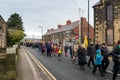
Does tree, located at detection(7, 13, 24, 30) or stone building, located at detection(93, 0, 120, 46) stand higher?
tree, located at detection(7, 13, 24, 30)

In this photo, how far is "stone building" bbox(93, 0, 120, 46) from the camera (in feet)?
117

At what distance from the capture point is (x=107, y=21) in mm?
37969

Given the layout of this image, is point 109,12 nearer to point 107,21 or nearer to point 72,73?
point 107,21

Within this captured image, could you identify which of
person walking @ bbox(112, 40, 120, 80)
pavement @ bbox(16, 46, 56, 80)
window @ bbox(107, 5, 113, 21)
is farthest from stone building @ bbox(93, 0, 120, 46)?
person walking @ bbox(112, 40, 120, 80)

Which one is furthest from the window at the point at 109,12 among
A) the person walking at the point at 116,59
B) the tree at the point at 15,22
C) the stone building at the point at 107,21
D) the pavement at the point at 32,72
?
the tree at the point at 15,22

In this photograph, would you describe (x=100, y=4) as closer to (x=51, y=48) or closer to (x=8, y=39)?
(x=51, y=48)

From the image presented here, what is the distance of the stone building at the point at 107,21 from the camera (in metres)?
35.8

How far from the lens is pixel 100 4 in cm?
3934

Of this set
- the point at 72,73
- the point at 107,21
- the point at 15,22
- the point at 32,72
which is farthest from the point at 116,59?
the point at 15,22

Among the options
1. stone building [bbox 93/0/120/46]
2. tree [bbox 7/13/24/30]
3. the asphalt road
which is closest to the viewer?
the asphalt road

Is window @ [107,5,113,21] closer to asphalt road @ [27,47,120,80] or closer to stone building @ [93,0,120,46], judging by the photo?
stone building @ [93,0,120,46]

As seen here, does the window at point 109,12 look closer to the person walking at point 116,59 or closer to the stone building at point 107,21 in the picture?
the stone building at point 107,21

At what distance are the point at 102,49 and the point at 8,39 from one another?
225 feet

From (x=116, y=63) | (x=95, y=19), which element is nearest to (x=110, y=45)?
(x=95, y=19)
